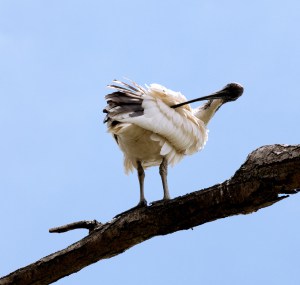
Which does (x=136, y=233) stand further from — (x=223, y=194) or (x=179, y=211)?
(x=223, y=194)

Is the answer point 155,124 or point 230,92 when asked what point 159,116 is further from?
point 230,92

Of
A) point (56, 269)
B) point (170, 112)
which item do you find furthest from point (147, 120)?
point (56, 269)

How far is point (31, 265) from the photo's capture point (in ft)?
21.3

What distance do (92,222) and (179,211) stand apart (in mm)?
997

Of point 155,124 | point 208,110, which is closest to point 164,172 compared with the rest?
point 155,124

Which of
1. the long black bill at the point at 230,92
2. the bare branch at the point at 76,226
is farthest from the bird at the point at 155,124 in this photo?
the bare branch at the point at 76,226

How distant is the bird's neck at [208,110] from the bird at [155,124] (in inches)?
0.7

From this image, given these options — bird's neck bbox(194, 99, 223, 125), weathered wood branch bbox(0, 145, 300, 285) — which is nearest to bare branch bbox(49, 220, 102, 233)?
weathered wood branch bbox(0, 145, 300, 285)

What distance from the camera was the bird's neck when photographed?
9.13 meters

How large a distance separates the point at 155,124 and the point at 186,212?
200 centimetres

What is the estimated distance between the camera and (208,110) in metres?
9.15

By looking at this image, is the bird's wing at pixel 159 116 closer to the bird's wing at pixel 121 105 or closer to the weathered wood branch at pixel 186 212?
the bird's wing at pixel 121 105

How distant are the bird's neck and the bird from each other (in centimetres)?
2

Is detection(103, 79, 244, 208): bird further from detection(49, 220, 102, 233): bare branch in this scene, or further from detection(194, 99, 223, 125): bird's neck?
detection(49, 220, 102, 233): bare branch
